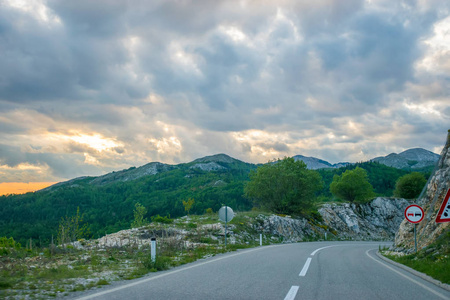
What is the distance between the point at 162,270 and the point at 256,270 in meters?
2.93

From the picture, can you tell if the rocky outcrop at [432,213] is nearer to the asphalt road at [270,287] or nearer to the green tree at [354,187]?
the asphalt road at [270,287]

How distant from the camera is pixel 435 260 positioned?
11039mm

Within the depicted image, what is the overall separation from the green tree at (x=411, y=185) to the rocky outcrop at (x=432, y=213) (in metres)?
55.1

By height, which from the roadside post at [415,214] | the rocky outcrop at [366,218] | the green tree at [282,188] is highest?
the green tree at [282,188]

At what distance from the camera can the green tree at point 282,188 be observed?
45969mm

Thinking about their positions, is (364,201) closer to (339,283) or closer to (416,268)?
(416,268)

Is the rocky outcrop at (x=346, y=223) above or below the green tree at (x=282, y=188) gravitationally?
below

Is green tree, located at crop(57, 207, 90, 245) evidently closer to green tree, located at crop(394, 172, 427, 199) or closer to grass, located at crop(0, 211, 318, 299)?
grass, located at crop(0, 211, 318, 299)

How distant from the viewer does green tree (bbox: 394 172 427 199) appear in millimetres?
68250

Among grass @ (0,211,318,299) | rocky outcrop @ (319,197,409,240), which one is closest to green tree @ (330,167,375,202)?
rocky outcrop @ (319,197,409,240)

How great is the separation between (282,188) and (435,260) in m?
35.5

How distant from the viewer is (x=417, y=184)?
68312 mm

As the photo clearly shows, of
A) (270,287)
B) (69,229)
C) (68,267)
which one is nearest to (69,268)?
(68,267)

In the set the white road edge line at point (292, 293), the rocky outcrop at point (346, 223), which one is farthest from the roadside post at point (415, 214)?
the rocky outcrop at point (346, 223)
